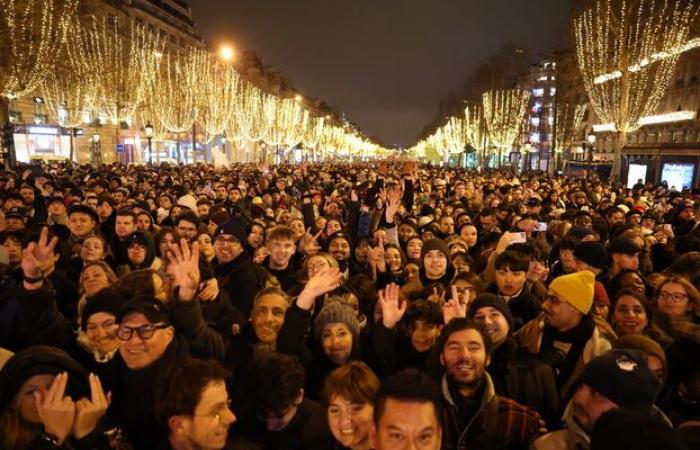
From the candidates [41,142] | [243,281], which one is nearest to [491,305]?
[243,281]

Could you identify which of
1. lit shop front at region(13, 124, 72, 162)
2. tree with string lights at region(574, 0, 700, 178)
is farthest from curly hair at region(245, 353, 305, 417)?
lit shop front at region(13, 124, 72, 162)

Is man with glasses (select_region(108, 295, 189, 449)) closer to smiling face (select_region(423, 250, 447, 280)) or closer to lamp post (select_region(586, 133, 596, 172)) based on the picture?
smiling face (select_region(423, 250, 447, 280))

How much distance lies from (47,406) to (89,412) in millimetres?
198

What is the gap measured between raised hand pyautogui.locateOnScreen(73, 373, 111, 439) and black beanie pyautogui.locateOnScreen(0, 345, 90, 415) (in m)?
0.10

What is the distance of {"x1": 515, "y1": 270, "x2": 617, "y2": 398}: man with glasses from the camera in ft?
12.4

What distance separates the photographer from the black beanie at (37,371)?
2764 mm

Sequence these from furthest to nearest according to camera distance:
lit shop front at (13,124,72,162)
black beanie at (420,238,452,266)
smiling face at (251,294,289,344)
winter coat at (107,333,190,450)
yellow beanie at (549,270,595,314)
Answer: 1. lit shop front at (13,124,72,162)
2. black beanie at (420,238,452,266)
3. smiling face at (251,294,289,344)
4. yellow beanie at (549,270,595,314)
5. winter coat at (107,333,190,450)

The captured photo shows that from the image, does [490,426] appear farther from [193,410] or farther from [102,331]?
[102,331]

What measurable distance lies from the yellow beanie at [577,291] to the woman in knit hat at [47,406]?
3099 mm

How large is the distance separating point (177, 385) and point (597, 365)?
2.16m

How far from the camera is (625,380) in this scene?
8.70 ft

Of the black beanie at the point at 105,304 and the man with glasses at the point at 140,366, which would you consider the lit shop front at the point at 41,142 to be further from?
the man with glasses at the point at 140,366

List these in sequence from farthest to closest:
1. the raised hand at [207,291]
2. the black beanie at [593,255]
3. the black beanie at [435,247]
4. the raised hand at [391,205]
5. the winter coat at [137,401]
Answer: the raised hand at [391,205]
the black beanie at [435,247]
the black beanie at [593,255]
the raised hand at [207,291]
the winter coat at [137,401]

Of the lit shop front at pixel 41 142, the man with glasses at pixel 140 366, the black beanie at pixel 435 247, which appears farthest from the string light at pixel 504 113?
the man with glasses at pixel 140 366
